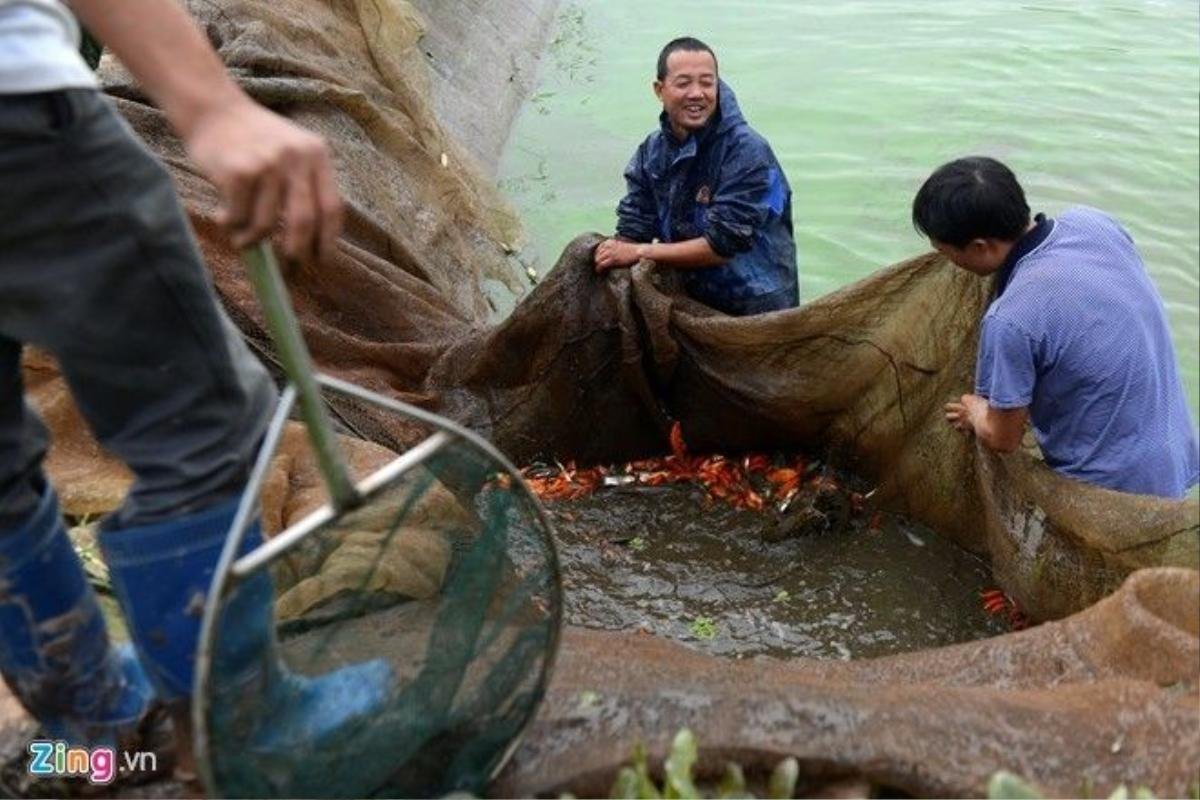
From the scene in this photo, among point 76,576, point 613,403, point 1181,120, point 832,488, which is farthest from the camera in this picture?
point 1181,120

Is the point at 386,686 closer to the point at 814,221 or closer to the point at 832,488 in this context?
the point at 832,488

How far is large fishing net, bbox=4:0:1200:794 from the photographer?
259 centimetres

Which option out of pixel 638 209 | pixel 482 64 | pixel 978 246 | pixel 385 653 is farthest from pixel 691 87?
pixel 482 64

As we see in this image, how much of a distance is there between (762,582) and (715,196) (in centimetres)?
166

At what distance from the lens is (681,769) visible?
2.39 metres

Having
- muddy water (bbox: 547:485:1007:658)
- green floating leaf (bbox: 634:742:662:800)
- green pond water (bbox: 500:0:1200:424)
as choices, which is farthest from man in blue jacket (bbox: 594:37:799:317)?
green floating leaf (bbox: 634:742:662:800)

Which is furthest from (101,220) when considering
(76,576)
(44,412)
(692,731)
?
(44,412)

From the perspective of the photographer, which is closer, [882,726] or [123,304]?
[123,304]

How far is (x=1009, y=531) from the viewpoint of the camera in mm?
4273

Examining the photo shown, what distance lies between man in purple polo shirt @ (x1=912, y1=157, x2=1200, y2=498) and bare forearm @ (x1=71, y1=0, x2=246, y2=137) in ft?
9.04

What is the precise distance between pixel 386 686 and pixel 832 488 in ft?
9.51

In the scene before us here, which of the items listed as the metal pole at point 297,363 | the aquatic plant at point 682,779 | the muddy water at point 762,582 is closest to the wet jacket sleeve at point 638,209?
the muddy water at point 762,582

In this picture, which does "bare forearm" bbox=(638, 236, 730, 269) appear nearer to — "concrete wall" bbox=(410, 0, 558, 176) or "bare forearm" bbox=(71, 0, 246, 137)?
"bare forearm" bbox=(71, 0, 246, 137)

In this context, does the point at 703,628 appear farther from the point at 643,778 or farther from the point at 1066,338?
the point at 643,778
